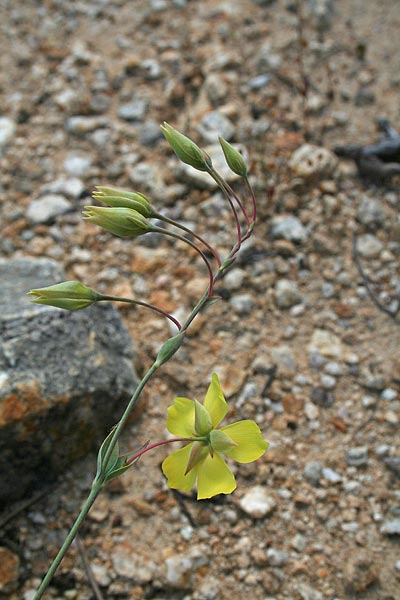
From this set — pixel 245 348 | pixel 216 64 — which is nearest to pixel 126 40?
pixel 216 64

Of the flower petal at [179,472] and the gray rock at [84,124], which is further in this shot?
the gray rock at [84,124]

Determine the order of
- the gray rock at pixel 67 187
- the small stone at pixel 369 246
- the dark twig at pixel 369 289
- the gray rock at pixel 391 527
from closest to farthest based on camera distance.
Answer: the gray rock at pixel 391 527, the dark twig at pixel 369 289, the small stone at pixel 369 246, the gray rock at pixel 67 187

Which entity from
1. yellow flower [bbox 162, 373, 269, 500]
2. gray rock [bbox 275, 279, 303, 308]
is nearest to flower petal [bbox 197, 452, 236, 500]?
yellow flower [bbox 162, 373, 269, 500]

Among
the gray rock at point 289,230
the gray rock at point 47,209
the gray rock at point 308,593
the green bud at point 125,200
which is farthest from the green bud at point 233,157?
the gray rock at point 47,209

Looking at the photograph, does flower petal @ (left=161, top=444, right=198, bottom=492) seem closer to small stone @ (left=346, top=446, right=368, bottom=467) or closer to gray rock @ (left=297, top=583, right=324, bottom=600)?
gray rock @ (left=297, top=583, right=324, bottom=600)

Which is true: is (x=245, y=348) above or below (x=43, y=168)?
below

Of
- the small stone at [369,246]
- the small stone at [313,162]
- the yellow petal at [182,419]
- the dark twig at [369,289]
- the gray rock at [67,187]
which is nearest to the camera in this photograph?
the yellow petal at [182,419]

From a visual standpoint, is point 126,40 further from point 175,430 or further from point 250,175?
point 175,430

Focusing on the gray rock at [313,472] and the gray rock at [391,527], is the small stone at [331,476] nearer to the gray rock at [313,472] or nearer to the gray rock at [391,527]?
the gray rock at [313,472]
